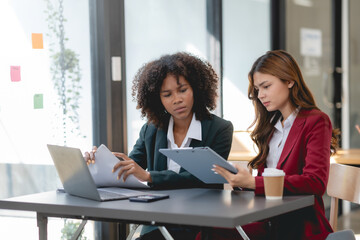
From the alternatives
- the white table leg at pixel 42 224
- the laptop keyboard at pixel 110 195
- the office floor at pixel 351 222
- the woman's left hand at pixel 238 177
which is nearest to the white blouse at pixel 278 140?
the woman's left hand at pixel 238 177

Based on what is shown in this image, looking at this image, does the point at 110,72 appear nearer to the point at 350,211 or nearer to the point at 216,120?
the point at 216,120

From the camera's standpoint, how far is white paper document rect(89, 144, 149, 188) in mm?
2215

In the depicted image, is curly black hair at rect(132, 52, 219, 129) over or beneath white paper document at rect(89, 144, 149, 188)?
over

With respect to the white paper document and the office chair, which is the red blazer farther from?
the white paper document

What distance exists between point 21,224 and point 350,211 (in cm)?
412

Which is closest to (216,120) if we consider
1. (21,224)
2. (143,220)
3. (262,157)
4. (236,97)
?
(262,157)

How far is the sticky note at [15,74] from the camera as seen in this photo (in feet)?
9.79

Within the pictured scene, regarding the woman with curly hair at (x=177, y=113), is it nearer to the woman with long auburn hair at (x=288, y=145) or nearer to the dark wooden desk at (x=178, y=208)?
the woman with long auburn hair at (x=288, y=145)

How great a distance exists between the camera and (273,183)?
6.38ft

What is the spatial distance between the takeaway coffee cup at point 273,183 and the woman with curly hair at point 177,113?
0.51m

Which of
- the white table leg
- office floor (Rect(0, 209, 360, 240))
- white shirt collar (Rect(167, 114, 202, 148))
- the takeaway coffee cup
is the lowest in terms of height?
office floor (Rect(0, 209, 360, 240))

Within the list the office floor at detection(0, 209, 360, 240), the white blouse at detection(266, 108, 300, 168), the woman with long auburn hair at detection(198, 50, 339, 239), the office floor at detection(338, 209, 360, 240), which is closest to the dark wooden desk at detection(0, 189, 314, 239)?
the woman with long auburn hair at detection(198, 50, 339, 239)

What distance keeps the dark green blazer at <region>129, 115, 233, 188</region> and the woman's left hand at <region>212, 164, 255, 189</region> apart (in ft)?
1.19

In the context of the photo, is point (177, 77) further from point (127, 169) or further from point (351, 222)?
point (351, 222)
